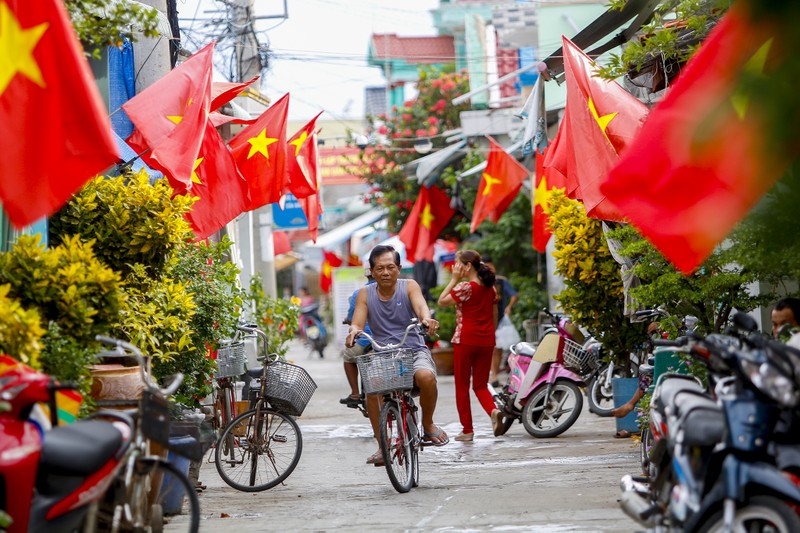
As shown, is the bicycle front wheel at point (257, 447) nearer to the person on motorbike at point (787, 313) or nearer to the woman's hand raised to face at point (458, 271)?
the woman's hand raised to face at point (458, 271)

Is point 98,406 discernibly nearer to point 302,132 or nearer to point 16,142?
point 16,142

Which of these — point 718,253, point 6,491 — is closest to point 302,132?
point 718,253

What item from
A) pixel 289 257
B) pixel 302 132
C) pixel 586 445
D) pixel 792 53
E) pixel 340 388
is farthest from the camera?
pixel 289 257

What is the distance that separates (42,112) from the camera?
21.7 feet

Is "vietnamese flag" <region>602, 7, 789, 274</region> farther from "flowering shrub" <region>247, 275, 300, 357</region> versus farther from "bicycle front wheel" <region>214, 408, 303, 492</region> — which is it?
"flowering shrub" <region>247, 275, 300, 357</region>

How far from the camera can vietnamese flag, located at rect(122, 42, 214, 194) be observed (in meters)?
10.6

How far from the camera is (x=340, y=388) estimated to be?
21.7 meters

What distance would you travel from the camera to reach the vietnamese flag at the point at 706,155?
4332mm

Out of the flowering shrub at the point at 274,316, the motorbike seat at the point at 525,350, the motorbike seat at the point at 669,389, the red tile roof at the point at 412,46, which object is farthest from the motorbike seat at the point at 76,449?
the red tile roof at the point at 412,46

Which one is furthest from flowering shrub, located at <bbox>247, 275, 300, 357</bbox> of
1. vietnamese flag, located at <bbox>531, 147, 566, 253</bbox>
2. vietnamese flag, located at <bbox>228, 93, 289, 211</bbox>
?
vietnamese flag, located at <bbox>531, 147, 566, 253</bbox>

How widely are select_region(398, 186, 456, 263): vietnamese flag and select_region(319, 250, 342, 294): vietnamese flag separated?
1406 cm

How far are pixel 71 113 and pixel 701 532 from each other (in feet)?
13.1

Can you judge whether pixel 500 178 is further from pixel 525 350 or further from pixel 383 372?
pixel 383 372

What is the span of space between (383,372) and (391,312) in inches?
43.6
